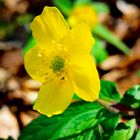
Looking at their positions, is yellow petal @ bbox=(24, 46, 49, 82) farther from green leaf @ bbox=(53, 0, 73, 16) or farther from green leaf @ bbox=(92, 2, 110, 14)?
green leaf @ bbox=(92, 2, 110, 14)

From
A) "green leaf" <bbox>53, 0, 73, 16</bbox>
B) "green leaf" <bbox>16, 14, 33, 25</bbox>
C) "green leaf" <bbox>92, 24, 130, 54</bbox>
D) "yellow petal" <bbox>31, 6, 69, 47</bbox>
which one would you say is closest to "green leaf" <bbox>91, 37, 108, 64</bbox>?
"green leaf" <bbox>92, 24, 130, 54</bbox>

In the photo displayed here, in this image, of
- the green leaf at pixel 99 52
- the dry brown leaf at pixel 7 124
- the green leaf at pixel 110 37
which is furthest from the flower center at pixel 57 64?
the green leaf at pixel 110 37

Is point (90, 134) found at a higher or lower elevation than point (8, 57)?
higher

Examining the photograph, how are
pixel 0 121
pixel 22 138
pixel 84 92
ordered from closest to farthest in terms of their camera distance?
pixel 84 92
pixel 22 138
pixel 0 121

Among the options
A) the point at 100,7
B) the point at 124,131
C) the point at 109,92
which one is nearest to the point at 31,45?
the point at 100,7

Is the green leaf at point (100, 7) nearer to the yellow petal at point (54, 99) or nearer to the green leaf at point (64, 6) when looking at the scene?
the green leaf at point (64, 6)

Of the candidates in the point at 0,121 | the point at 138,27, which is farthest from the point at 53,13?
the point at 138,27

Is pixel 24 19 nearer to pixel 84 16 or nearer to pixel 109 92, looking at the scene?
pixel 84 16

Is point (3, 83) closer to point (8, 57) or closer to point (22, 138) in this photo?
point (8, 57)
